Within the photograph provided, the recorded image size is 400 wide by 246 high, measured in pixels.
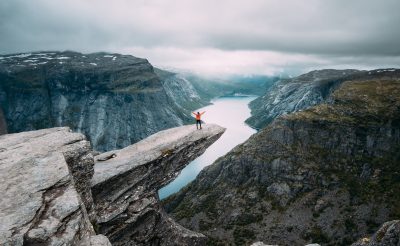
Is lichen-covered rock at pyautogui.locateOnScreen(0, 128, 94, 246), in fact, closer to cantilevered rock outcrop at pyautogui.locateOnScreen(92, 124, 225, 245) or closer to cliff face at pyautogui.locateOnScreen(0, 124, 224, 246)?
cliff face at pyautogui.locateOnScreen(0, 124, 224, 246)

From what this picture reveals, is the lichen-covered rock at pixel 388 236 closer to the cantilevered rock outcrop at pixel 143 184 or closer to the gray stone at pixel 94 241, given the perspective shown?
the gray stone at pixel 94 241

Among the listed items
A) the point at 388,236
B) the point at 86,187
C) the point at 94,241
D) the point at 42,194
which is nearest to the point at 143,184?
the point at 86,187

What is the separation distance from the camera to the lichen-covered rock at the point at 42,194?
2915 centimetres

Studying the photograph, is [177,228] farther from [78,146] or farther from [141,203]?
[78,146]

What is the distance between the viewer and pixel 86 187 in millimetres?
49312

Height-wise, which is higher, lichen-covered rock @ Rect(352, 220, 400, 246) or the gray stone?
the gray stone

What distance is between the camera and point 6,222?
28859 mm

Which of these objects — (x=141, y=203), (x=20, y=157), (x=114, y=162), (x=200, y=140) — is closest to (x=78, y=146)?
(x=20, y=157)

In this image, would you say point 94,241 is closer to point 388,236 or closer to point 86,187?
point 86,187

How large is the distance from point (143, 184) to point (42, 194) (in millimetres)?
28048

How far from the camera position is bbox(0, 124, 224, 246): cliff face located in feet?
102

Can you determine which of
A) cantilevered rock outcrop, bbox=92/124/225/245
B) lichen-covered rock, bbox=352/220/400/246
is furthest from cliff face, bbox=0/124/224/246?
lichen-covered rock, bbox=352/220/400/246

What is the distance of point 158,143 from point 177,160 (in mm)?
4569

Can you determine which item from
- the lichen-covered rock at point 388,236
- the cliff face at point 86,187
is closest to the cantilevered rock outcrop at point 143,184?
the cliff face at point 86,187
